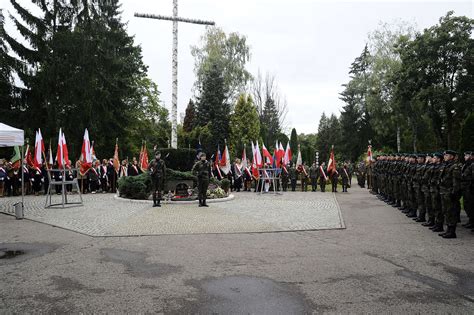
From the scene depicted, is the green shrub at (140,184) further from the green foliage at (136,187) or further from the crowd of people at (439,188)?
the crowd of people at (439,188)

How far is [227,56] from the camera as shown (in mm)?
47438

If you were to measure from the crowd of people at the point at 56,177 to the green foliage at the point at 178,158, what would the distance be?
3.81 m

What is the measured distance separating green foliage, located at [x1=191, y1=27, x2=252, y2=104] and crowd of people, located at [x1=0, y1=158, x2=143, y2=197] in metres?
26.3

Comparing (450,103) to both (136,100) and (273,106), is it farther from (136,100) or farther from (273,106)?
(136,100)

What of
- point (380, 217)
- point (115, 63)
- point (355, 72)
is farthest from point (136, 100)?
point (355, 72)

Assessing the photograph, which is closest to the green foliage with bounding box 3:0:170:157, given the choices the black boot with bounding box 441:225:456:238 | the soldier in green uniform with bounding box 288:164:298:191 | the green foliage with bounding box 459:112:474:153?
the soldier in green uniform with bounding box 288:164:298:191

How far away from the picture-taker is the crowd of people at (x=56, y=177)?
18953 millimetres

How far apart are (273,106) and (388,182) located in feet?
118

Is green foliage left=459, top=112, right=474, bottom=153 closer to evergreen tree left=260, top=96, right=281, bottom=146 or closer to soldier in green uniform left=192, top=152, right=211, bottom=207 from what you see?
soldier in green uniform left=192, top=152, right=211, bottom=207

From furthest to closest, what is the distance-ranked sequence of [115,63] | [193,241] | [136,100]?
1. [136,100]
2. [115,63]
3. [193,241]

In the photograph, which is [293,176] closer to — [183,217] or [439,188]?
[183,217]

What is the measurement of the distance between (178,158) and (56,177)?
7135 millimetres

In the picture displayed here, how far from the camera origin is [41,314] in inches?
172

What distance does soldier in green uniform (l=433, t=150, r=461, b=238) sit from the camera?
354 inches
